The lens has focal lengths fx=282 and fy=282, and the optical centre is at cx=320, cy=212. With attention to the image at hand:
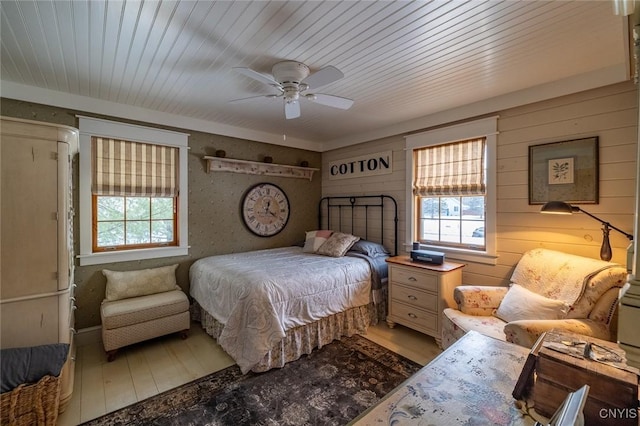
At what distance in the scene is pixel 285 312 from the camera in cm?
247

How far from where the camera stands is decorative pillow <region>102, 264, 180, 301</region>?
289 cm

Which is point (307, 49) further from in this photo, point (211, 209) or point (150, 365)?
point (150, 365)

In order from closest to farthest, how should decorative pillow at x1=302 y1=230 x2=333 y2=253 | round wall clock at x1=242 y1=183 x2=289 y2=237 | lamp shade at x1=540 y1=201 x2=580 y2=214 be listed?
lamp shade at x1=540 y1=201 x2=580 y2=214 → decorative pillow at x1=302 y1=230 x2=333 y2=253 → round wall clock at x1=242 y1=183 x2=289 y2=237

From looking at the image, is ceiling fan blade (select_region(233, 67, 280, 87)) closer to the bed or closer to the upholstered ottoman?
the bed

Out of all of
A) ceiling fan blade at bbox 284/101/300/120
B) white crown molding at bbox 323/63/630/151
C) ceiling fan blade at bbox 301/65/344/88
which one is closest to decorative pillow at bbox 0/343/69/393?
ceiling fan blade at bbox 284/101/300/120

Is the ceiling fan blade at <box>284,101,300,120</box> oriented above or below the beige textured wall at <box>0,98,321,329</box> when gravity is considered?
above

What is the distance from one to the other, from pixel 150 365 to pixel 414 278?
2.63m

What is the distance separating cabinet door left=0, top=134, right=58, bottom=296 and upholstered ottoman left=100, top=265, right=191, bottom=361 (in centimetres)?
87

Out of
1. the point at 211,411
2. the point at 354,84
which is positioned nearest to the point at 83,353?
the point at 211,411

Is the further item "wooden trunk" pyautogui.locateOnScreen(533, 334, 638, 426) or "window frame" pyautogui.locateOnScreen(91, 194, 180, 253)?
"window frame" pyautogui.locateOnScreen(91, 194, 180, 253)

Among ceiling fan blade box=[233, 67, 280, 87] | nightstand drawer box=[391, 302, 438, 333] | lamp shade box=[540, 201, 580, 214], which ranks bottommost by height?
nightstand drawer box=[391, 302, 438, 333]

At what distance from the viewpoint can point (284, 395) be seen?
6.87 feet

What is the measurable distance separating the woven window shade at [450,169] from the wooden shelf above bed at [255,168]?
176cm

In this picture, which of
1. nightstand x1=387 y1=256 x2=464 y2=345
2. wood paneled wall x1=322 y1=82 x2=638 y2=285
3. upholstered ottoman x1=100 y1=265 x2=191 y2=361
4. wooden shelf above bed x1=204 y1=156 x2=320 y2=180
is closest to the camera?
wood paneled wall x1=322 y1=82 x2=638 y2=285
